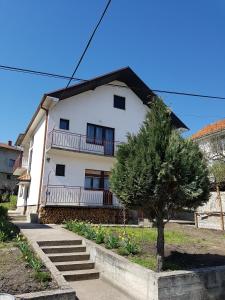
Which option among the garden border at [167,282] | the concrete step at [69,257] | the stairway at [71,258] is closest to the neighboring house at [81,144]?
the stairway at [71,258]

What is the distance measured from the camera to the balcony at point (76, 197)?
18.0 metres

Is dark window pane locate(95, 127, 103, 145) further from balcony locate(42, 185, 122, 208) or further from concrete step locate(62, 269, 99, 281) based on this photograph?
concrete step locate(62, 269, 99, 281)

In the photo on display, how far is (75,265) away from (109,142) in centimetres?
1227

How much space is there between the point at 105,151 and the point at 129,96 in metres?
4.78

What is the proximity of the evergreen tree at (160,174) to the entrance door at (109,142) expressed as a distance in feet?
40.7

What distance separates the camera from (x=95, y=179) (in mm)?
20141

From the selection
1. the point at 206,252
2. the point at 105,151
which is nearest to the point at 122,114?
the point at 105,151

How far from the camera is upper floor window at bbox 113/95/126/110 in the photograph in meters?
21.9

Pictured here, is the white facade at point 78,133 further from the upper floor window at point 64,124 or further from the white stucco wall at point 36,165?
the upper floor window at point 64,124

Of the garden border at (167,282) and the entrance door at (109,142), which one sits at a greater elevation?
the entrance door at (109,142)

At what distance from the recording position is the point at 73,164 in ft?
63.5

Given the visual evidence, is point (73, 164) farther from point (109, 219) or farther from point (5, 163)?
point (5, 163)

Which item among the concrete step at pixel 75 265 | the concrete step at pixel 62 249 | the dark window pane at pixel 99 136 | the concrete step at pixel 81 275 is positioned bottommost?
the concrete step at pixel 81 275

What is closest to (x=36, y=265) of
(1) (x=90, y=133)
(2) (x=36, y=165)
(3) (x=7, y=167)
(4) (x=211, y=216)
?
(4) (x=211, y=216)
